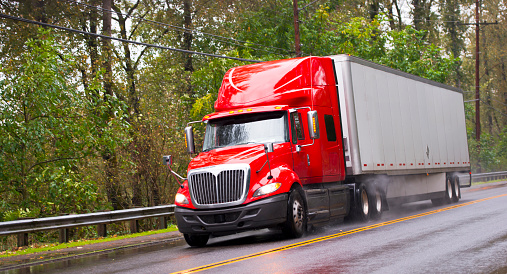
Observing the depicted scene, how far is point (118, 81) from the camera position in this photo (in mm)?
26906

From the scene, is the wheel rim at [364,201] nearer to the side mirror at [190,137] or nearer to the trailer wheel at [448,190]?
the side mirror at [190,137]

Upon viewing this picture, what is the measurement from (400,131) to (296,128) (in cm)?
609

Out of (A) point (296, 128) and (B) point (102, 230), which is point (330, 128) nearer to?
(A) point (296, 128)

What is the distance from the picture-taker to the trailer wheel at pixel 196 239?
519 inches

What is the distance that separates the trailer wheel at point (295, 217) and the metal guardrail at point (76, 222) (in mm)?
5535

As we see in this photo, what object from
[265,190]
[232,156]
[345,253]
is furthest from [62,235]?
[345,253]

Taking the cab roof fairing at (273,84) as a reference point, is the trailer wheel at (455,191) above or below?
below

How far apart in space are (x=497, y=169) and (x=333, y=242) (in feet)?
171

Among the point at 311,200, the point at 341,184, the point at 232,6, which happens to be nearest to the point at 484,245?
the point at 311,200

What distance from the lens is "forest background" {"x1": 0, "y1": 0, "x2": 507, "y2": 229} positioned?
1923 centimetres

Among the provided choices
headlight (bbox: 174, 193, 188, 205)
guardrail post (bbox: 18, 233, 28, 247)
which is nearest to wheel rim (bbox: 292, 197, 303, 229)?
headlight (bbox: 174, 193, 188, 205)

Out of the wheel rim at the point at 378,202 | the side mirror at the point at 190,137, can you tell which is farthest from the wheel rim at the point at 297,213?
the wheel rim at the point at 378,202

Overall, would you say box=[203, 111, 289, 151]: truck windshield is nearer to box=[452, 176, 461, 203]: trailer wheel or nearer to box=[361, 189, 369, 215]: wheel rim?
box=[361, 189, 369, 215]: wheel rim

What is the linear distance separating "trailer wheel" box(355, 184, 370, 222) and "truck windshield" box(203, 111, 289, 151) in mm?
3768
